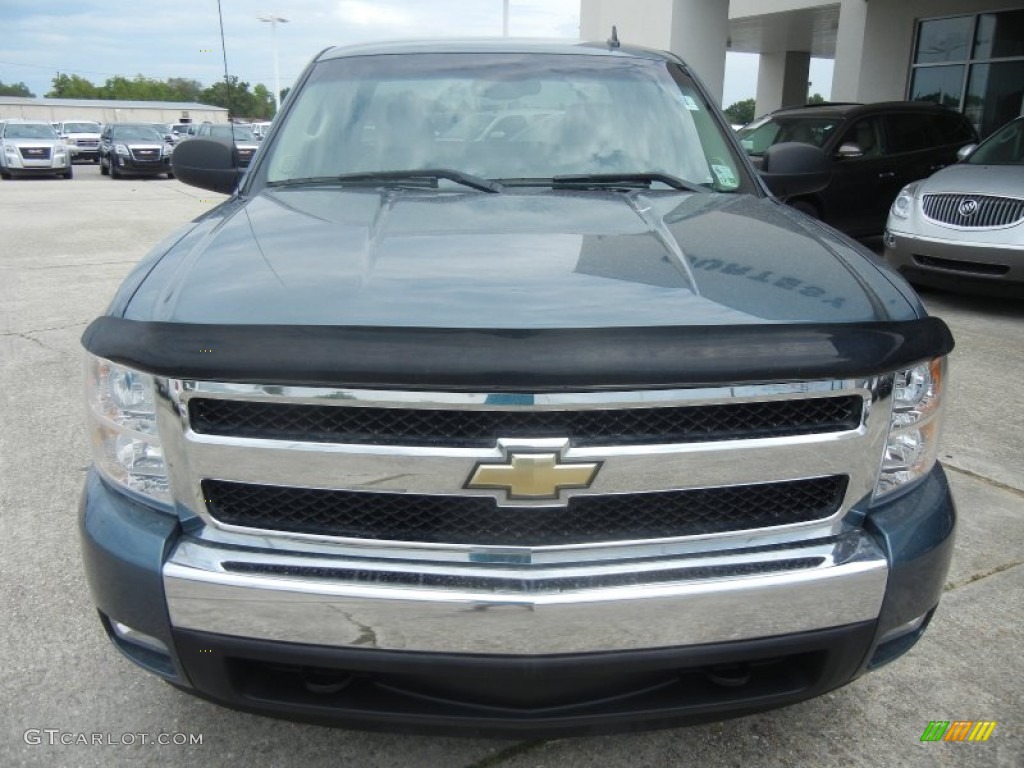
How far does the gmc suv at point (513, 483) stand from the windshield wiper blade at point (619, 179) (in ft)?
2.74

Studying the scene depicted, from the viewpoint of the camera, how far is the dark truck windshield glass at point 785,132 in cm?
988

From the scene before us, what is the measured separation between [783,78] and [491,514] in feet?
103

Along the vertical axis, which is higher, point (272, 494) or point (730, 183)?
point (730, 183)

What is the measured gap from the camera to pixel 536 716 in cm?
170

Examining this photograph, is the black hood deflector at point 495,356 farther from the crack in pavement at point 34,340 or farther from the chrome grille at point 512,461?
the crack in pavement at point 34,340

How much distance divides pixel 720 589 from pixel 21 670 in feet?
6.60

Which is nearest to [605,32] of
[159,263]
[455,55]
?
[455,55]

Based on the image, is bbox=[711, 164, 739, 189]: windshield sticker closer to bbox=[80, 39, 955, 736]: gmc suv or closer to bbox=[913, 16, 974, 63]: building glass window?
bbox=[80, 39, 955, 736]: gmc suv

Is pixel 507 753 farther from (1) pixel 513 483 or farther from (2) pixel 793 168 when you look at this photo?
(2) pixel 793 168

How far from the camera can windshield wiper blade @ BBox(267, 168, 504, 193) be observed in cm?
261

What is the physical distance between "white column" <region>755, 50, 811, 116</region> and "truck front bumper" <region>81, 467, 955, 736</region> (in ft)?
99.0

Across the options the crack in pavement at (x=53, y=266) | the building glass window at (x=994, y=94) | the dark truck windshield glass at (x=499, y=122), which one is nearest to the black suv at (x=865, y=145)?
the building glass window at (x=994, y=94)

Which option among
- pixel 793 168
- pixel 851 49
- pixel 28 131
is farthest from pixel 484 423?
pixel 28 131

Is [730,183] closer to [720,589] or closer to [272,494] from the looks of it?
[720,589]
